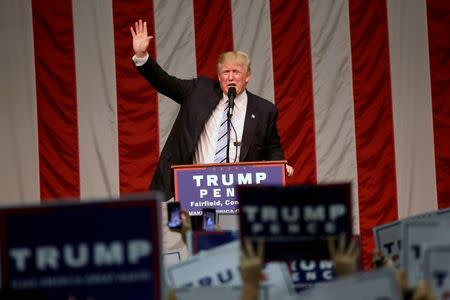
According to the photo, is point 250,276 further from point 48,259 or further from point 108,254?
point 48,259

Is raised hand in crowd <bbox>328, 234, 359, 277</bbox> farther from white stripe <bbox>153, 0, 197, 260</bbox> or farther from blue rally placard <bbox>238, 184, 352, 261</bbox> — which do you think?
white stripe <bbox>153, 0, 197, 260</bbox>

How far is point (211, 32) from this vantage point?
323 inches

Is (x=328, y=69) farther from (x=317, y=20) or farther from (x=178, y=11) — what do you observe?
(x=178, y=11)

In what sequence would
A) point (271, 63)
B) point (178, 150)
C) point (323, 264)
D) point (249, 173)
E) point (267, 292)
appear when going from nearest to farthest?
point (267, 292), point (323, 264), point (249, 173), point (178, 150), point (271, 63)

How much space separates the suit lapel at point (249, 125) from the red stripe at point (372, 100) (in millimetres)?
2263

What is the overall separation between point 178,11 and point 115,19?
0.47m

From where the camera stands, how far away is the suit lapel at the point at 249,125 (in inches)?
233

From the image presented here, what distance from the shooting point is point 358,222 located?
8.39 metres

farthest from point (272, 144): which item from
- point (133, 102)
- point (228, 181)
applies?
point (133, 102)

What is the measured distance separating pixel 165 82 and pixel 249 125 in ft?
1.86

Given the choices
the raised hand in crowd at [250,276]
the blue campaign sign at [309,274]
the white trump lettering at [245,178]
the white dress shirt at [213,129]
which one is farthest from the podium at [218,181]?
the raised hand in crowd at [250,276]

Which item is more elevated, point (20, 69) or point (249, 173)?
point (20, 69)

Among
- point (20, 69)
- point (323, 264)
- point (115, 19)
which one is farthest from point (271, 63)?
point (323, 264)

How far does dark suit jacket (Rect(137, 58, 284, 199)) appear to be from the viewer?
19.8 ft
